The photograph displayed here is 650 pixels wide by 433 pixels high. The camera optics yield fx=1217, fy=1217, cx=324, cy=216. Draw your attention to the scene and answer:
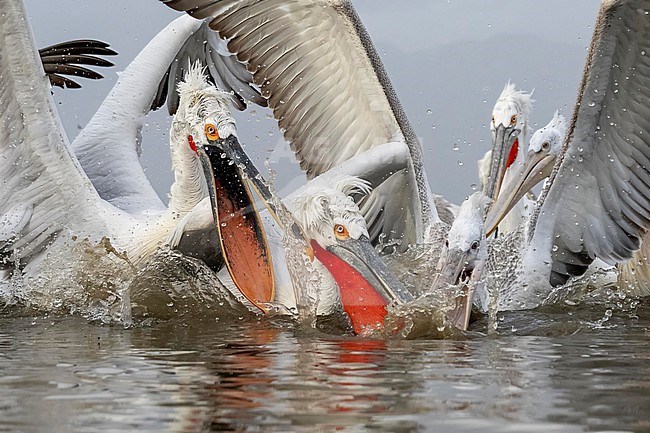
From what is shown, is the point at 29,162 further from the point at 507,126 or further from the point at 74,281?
the point at 507,126

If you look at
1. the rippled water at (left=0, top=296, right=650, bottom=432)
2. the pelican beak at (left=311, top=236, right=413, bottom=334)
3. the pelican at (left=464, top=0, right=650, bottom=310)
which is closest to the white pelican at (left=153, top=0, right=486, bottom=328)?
the pelican at (left=464, top=0, right=650, bottom=310)

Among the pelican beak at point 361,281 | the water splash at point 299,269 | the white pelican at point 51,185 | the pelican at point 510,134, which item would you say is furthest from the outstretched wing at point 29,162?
the pelican at point 510,134

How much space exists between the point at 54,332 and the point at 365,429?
2.87m

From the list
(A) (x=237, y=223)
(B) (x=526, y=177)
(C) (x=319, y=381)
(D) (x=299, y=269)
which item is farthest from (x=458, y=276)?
(B) (x=526, y=177)

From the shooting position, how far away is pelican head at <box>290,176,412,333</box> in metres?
5.13

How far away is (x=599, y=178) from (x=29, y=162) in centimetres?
310

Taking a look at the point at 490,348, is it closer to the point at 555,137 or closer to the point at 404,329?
the point at 404,329

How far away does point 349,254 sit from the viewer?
540 centimetres

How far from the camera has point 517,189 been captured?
8.16 meters

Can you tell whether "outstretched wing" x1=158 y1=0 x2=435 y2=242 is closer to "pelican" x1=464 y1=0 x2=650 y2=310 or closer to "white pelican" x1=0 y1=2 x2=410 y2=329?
"pelican" x1=464 y1=0 x2=650 y2=310

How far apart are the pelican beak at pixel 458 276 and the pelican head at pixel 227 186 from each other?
33.0 inches

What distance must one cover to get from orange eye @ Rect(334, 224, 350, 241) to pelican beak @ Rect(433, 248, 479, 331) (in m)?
0.47

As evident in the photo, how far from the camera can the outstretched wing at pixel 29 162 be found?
599 centimetres

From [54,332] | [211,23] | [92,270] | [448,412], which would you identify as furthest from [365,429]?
[211,23]
